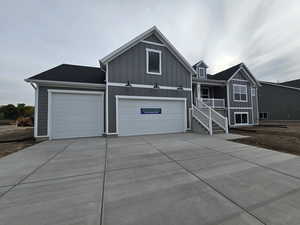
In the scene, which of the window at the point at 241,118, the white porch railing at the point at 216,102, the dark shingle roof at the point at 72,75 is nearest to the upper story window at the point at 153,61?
the dark shingle roof at the point at 72,75

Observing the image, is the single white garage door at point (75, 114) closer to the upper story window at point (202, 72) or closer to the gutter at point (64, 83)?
the gutter at point (64, 83)

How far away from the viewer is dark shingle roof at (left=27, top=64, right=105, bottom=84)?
8647mm

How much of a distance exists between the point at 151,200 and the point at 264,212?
1.59 meters

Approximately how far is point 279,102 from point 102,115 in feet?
89.7

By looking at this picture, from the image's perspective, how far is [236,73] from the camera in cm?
1458

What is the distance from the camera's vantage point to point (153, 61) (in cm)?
1040

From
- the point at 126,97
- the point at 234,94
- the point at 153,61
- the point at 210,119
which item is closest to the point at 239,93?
the point at 234,94

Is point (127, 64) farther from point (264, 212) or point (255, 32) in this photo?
point (255, 32)

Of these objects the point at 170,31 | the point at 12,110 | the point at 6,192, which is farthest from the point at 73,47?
the point at 12,110

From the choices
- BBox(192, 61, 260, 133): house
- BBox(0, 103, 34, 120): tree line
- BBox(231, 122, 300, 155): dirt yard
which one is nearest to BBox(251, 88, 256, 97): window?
BBox(192, 61, 260, 133): house

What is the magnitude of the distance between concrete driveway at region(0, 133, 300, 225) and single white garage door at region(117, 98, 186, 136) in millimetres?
5316

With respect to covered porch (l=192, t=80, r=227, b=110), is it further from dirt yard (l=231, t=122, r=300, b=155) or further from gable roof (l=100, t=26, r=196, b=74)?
dirt yard (l=231, t=122, r=300, b=155)

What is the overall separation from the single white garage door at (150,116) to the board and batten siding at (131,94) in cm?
36

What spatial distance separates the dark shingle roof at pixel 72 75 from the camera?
865 cm
